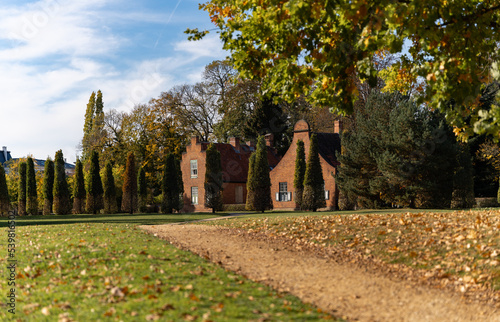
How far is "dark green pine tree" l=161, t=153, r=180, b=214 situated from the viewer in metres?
37.0

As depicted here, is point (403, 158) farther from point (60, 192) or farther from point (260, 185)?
point (60, 192)

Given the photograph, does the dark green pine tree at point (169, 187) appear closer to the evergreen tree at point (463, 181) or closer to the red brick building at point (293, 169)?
the red brick building at point (293, 169)

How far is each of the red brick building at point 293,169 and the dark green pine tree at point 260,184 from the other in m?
5.28

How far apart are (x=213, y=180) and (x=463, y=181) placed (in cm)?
1840

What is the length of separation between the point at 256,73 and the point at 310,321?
6.40 metres

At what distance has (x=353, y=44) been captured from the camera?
9.95 m

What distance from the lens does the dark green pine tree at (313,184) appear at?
111 feet

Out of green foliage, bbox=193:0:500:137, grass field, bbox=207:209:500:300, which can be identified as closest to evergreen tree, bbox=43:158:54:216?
grass field, bbox=207:209:500:300

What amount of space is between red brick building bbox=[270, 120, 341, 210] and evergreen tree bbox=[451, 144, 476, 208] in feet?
31.1

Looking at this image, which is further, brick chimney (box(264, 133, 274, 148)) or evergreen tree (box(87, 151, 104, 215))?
brick chimney (box(264, 133, 274, 148))

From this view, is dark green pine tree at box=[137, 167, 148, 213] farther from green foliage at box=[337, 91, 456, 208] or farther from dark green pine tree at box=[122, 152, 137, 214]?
green foliage at box=[337, 91, 456, 208]

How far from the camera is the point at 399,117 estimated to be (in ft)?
105

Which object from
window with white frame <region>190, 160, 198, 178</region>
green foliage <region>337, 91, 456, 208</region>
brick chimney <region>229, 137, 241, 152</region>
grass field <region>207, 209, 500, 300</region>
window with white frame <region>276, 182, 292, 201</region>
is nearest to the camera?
grass field <region>207, 209, 500, 300</region>

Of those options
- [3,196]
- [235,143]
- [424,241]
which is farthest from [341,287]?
[235,143]
